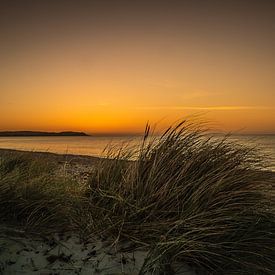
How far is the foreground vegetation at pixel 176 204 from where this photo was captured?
291cm

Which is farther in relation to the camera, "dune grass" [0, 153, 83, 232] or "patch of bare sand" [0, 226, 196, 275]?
"dune grass" [0, 153, 83, 232]

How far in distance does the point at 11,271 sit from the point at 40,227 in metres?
0.58

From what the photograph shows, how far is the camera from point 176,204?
10.5 ft

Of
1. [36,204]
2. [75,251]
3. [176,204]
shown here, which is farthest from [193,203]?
[36,204]

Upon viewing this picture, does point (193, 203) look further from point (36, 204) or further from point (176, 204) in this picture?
point (36, 204)

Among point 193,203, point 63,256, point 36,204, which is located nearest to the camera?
point 63,256

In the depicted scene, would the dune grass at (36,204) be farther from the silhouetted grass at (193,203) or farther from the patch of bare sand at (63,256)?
the silhouetted grass at (193,203)

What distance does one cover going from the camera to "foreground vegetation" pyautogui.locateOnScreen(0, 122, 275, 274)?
291cm

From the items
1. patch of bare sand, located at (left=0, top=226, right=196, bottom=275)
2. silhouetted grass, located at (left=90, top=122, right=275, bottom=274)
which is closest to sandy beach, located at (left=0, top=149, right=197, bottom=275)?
patch of bare sand, located at (left=0, top=226, right=196, bottom=275)

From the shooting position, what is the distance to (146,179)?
3.59 meters

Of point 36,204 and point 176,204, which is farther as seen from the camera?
point 36,204

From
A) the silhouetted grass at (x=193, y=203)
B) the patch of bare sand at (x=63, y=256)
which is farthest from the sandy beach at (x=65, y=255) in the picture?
the silhouetted grass at (x=193, y=203)

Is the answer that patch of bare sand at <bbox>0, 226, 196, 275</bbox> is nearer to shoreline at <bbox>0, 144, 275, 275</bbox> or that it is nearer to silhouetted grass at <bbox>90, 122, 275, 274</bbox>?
shoreline at <bbox>0, 144, 275, 275</bbox>

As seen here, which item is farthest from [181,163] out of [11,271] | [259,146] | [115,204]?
[11,271]
